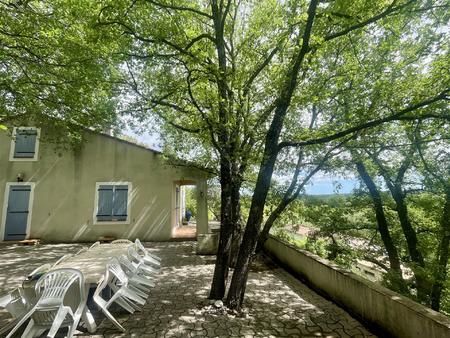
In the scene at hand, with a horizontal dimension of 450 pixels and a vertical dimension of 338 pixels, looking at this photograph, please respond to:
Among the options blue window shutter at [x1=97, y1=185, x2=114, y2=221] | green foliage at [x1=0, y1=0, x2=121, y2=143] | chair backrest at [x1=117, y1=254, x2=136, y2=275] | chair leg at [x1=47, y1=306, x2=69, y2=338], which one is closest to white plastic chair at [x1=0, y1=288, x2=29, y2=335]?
chair leg at [x1=47, y1=306, x2=69, y2=338]

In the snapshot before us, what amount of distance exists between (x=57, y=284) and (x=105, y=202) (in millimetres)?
8265

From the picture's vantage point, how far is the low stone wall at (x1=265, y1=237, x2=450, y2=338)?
3188mm

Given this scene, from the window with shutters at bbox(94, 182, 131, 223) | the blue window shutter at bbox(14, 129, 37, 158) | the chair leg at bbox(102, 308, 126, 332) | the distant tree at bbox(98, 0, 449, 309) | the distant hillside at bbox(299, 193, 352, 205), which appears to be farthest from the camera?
the blue window shutter at bbox(14, 129, 37, 158)

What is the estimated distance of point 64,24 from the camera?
6.06 m

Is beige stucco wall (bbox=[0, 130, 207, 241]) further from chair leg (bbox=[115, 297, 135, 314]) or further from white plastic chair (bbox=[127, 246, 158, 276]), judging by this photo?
chair leg (bbox=[115, 297, 135, 314])

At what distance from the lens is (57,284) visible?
147 inches

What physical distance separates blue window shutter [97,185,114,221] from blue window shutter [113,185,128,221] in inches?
7.0

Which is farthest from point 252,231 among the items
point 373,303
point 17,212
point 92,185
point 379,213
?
point 17,212

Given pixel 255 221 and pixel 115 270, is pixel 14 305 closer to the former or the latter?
pixel 115 270

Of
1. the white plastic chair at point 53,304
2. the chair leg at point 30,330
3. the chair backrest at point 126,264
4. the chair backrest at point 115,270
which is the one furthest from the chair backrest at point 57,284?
the chair backrest at point 126,264

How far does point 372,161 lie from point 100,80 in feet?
27.5

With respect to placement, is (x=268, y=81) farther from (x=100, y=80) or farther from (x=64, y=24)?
(x=64, y=24)

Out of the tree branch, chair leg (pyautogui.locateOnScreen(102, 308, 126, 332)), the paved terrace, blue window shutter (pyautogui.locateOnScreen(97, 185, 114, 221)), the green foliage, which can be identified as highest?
the green foliage

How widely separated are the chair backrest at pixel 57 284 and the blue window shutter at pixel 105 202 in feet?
25.9
